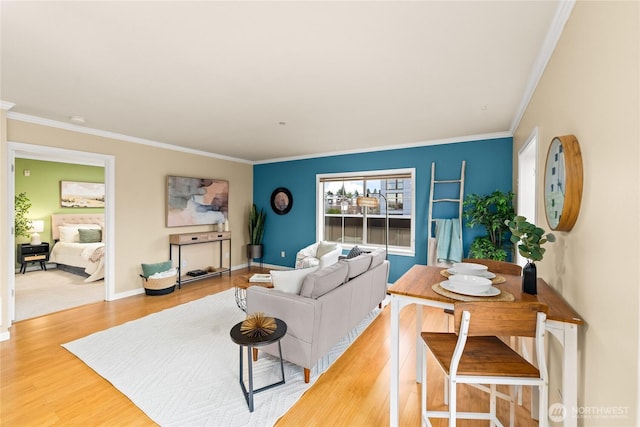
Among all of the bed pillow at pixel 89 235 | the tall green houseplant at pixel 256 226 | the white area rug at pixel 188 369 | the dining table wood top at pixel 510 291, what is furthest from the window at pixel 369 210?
the bed pillow at pixel 89 235

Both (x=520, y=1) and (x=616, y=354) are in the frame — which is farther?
(x=520, y=1)

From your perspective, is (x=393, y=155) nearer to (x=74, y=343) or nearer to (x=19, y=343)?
(x=74, y=343)

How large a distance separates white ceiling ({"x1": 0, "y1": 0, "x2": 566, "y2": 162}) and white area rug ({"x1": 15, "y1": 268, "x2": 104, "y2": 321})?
2.45 m

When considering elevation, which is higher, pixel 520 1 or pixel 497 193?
pixel 520 1

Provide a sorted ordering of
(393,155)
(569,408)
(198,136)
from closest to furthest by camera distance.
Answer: (569,408)
(198,136)
(393,155)

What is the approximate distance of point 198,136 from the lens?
4.23 metres

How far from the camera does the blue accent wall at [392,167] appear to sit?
4039 mm

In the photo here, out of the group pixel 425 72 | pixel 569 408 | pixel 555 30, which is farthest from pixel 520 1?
pixel 569 408

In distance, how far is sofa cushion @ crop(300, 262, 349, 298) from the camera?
2311 millimetres

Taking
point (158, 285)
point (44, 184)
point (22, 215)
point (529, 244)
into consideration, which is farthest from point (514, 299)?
point (44, 184)

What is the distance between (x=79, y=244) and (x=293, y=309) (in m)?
5.80

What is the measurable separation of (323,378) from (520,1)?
108 inches

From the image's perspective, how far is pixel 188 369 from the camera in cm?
239

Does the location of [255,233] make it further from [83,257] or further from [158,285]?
[83,257]
